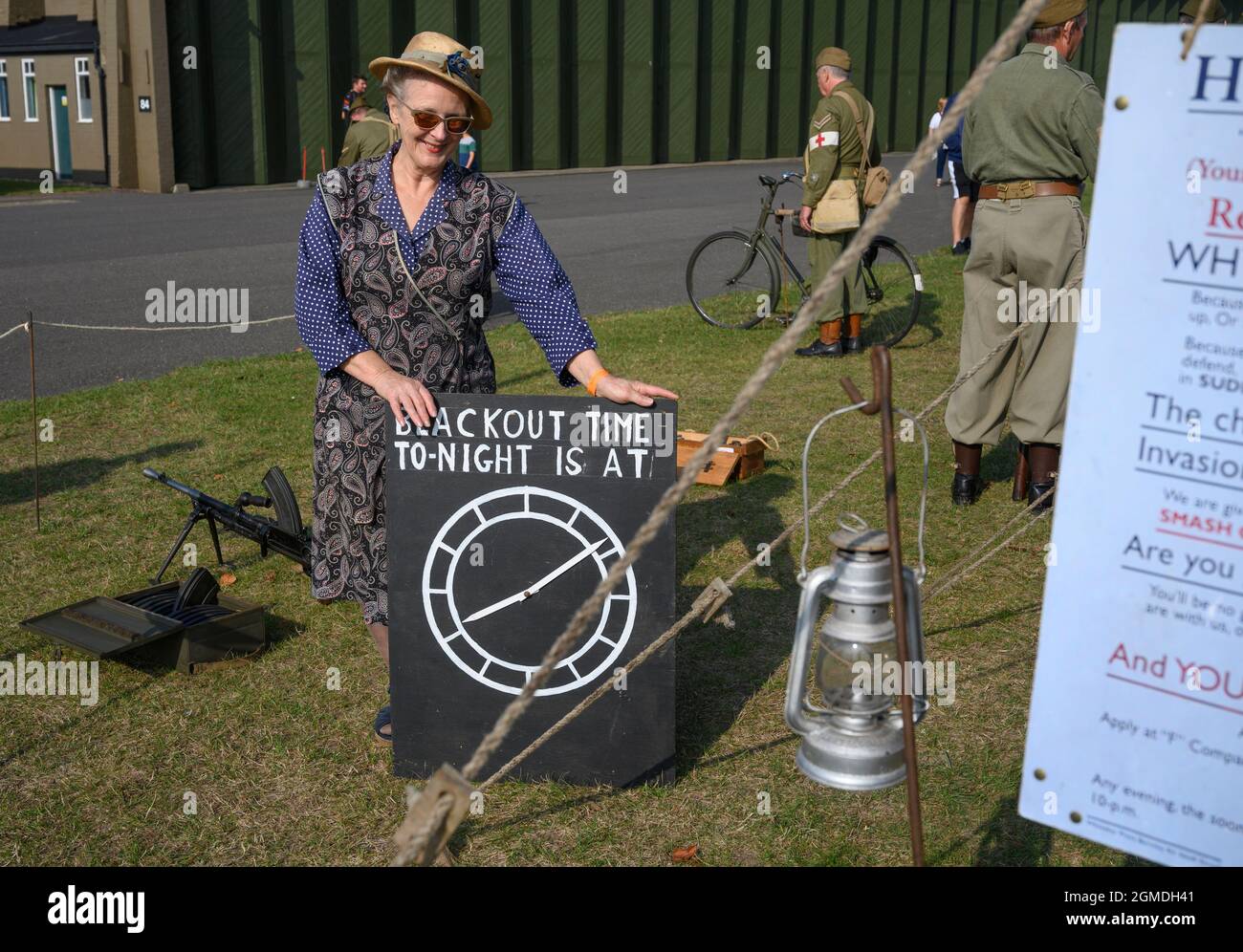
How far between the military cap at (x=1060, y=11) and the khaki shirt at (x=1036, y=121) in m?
0.15

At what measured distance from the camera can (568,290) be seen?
3.94m

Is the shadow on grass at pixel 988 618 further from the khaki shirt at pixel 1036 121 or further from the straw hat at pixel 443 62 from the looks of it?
the straw hat at pixel 443 62

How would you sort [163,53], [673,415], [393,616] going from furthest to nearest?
[163,53]
[393,616]
[673,415]

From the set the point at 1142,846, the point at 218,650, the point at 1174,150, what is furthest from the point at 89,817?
the point at 1174,150

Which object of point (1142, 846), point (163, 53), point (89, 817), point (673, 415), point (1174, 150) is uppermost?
point (163, 53)

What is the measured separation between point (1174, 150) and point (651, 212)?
1977 centimetres

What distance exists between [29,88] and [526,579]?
29.5 m

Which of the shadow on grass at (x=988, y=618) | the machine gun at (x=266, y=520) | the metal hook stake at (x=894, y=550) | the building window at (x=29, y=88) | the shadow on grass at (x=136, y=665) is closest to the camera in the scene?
the metal hook stake at (x=894, y=550)

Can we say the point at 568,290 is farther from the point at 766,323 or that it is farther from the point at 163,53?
the point at 163,53

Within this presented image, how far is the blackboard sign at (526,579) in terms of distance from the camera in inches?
144

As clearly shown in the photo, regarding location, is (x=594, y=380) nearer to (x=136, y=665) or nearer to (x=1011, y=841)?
(x=1011, y=841)

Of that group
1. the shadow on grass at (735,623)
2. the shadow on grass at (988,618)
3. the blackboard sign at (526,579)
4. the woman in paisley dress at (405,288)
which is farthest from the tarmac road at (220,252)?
the shadow on grass at (988,618)

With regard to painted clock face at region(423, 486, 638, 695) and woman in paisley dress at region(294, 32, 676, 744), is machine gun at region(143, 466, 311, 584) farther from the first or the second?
painted clock face at region(423, 486, 638, 695)

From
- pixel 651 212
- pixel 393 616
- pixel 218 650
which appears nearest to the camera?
pixel 393 616
